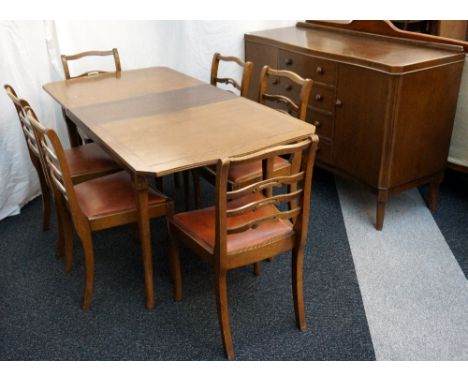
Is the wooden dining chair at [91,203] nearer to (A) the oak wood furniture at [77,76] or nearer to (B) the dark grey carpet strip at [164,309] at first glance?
(B) the dark grey carpet strip at [164,309]

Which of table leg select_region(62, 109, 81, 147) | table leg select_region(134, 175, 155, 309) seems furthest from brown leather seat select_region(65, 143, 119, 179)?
table leg select_region(134, 175, 155, 309)

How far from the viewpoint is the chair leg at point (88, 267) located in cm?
203

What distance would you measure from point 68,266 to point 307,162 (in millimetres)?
1296

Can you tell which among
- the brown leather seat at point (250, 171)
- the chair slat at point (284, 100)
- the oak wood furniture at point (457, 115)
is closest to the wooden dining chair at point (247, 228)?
the brown leather seat at point (250, 171)

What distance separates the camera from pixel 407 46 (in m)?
2.71

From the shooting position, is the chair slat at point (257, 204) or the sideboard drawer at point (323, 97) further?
the sideboard drawer at point (323, 97)

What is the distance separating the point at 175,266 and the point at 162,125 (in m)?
0.57

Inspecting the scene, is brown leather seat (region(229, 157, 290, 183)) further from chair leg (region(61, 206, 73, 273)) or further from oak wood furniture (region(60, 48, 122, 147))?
oak wood furniture (region(60, 48, 122, 147))

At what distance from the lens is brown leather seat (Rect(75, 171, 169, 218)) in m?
2.05

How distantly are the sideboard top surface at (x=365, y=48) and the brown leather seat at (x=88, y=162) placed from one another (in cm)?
122

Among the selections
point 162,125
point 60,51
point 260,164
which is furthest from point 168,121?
point 60,51

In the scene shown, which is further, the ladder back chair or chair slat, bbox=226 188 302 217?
the ladder back chair

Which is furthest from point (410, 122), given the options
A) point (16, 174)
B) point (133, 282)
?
point (16, 174)

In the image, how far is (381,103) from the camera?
2.43m
